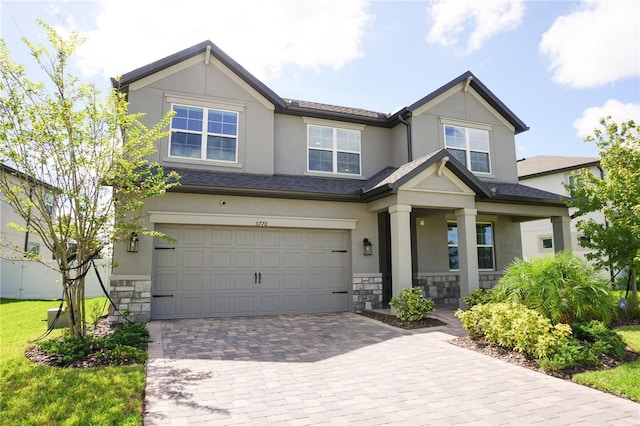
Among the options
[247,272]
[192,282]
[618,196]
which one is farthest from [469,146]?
[192,282]

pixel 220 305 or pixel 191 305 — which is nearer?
pixel 191 305

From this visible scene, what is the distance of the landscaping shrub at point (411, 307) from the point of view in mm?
9234

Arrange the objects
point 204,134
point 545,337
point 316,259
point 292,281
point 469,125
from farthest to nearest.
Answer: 1. point 469,125
2. point 316,259
3. point 204,134
4. point 292,281
5. point 545,337

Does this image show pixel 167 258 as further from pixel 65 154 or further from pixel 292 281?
pixel 65 154

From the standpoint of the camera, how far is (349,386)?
16.5 ft

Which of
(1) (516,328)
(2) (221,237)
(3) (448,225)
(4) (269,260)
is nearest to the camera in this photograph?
(1) (516,328)

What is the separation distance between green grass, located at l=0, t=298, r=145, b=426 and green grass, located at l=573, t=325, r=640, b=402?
5.58 m

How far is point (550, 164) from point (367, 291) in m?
18.1

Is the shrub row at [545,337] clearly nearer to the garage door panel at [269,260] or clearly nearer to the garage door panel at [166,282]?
the garage door panel at [269,260]

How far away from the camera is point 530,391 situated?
16.1 ft

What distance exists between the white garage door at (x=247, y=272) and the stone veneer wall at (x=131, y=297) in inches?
14.2

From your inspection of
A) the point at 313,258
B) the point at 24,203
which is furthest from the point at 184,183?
the point at 313,258

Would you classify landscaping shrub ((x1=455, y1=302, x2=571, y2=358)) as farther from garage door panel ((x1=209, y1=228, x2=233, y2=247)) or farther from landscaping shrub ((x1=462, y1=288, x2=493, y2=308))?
garage door panel ((x1=209, y1=228, x2=233, y2=247))

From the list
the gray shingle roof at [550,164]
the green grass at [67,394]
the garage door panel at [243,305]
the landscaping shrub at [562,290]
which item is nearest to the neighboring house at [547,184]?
the gray shingle roof at [550,164]
